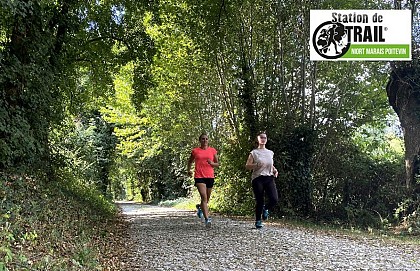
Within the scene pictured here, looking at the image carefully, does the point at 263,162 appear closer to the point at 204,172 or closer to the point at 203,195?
the point at 204,172

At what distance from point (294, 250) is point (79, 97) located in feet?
32.6

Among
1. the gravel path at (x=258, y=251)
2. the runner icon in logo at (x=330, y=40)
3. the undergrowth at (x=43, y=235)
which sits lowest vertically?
the gravel path at (x=258, y=251)

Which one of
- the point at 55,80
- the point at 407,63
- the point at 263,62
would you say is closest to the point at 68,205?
the point at 55,80

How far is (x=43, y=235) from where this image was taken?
216 inches

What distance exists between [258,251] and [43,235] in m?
2.85

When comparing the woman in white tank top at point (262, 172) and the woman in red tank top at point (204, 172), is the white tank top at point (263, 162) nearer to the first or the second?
the woman in white tank top at point (262, 172)

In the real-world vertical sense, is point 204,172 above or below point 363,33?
below

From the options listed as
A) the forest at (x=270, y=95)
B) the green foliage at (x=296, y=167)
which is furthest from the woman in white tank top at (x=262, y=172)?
the green foliage at (x=296, y=167)

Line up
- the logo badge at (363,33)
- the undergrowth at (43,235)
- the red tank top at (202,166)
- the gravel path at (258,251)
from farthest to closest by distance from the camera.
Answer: the logo badge at (363,33)
the red tank top at (202,166)
the gravel path at (258,251)
the undergrowth at (43,235)

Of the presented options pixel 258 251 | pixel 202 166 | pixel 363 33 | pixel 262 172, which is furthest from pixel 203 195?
pixel 363 33

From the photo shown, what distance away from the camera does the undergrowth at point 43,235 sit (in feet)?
13.8

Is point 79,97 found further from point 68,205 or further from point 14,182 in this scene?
point 14,182

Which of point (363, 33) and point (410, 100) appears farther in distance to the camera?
point (410, 100)

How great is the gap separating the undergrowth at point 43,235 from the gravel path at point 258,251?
52cm
